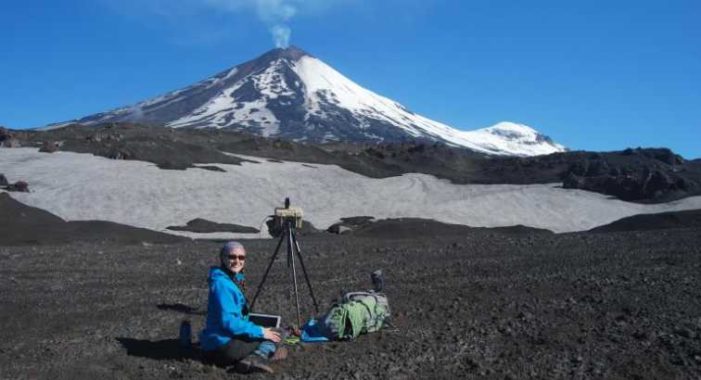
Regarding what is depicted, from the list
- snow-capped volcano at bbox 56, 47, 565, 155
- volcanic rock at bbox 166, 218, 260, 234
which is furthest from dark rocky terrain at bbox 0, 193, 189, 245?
snow-capped volcano at bbox 56, 47, 565, 155

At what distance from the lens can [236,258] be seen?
693 centimetres

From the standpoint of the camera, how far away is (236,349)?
695cm

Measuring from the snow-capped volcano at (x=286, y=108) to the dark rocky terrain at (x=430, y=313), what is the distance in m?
119

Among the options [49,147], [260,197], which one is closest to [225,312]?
[260,197]

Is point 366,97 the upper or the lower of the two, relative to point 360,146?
upper

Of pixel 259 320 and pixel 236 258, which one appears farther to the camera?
pixel 259 320

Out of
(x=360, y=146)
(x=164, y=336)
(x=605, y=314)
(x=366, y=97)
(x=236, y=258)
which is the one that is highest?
(x=366, y=97)

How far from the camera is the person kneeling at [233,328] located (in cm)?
683

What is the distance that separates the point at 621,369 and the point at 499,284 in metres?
4.65

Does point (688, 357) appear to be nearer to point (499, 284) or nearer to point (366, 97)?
point (499, 284)

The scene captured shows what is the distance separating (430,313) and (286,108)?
6252 inches

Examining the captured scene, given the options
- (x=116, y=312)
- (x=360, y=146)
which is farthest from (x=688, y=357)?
(x=360, y=146)

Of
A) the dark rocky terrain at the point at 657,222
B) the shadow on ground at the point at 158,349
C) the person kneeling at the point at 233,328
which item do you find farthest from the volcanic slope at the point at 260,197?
the person kneeling at the point at 233,328

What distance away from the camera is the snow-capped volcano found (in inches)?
5866
